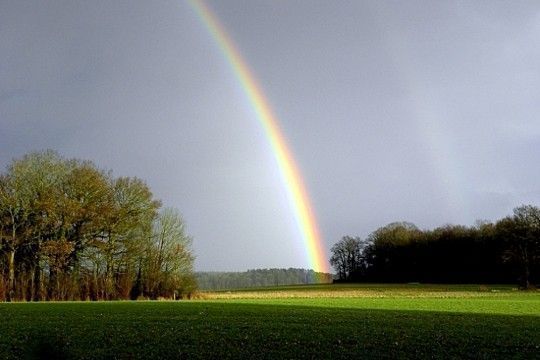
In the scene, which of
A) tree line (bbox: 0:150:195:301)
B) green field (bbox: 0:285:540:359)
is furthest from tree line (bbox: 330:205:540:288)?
green field (bbox: 0:285:540:359)

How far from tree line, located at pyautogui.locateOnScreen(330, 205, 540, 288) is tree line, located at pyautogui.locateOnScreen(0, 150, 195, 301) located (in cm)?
7173

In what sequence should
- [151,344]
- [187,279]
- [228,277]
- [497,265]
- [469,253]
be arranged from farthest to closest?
1. [228,277]
2. [469,253]
3. [497,265]
4. [187,279]
5. [151,344]

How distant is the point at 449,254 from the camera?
134625mm

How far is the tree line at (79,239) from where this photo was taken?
63312mm

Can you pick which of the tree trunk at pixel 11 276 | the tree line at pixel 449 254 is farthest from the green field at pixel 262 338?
the tree line at pixel 449 254

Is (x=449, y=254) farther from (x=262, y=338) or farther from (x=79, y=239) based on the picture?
(x=262, y=338)

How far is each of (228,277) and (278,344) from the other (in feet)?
580

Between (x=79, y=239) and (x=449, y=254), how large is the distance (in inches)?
3923

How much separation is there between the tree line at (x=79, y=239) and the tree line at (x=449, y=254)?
235 ft

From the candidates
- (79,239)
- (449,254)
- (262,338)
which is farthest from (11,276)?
(449,254)

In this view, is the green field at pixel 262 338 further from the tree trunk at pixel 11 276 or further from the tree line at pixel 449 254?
the tree line at pixel 449 254

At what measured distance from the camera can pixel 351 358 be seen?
1511 cm

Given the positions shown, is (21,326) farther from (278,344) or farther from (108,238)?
(108,238)

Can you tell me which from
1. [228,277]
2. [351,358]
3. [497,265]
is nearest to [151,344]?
[351,358]
